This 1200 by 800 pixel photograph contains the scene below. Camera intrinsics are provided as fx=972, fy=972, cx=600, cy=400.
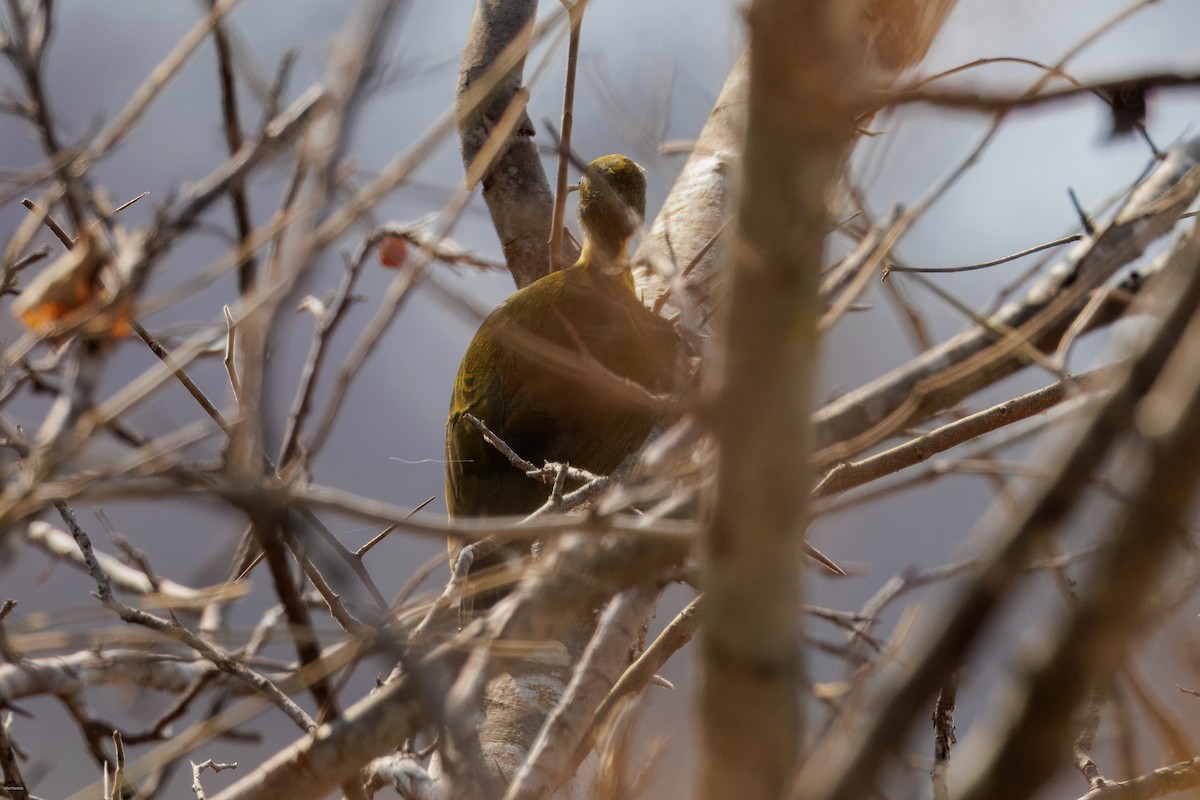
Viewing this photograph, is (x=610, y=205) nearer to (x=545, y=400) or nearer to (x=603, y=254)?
(x=603, y=254)

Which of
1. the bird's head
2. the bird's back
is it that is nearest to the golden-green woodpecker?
the bird's back

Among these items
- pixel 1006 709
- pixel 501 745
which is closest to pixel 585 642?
pixel 501 745

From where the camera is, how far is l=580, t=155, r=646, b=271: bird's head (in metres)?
2.31

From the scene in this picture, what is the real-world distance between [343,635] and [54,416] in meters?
0.33

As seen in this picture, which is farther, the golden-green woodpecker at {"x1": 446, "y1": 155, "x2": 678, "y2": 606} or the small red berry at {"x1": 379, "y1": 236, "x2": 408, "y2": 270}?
the small red berry at {"x1": 379, "y1": 236, "x2": 408, "y2": 270}

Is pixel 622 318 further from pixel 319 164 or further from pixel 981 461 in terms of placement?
pixel 319 164

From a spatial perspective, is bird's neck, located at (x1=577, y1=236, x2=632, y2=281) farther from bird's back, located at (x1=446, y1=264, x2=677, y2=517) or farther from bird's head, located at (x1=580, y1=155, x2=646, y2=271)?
bird's back, located at (x1=446, y1=264, x2=677, y2=517)

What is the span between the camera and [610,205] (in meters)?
2.32

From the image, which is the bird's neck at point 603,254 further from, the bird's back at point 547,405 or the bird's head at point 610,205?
the bird's back at point 547,405

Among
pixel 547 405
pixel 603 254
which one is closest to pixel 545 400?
pixel 547 405

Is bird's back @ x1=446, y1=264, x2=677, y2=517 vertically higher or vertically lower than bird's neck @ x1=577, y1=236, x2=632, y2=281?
lower

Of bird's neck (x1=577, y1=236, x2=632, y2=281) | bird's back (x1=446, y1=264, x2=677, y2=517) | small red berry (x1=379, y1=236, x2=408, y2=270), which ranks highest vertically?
small red berry (x1=379, y1=236, x2=408, y2=270)

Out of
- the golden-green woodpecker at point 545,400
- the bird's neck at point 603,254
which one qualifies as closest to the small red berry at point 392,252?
the golden-green woodpecker at point 545,400

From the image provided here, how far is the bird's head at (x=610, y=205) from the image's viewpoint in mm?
2314
